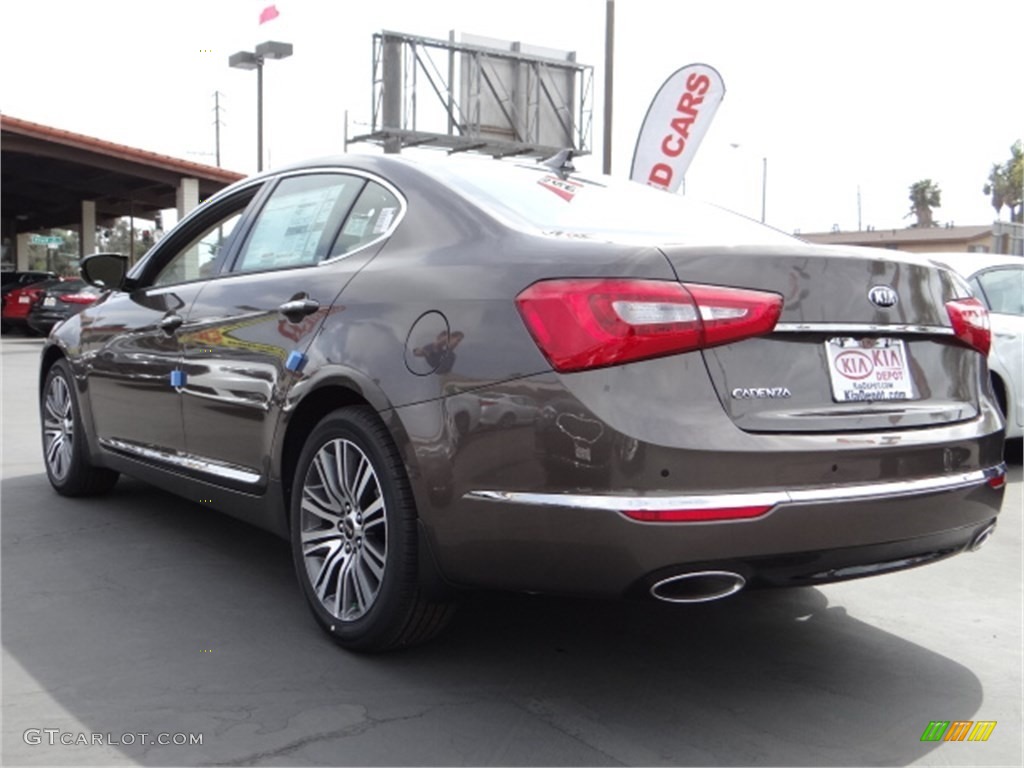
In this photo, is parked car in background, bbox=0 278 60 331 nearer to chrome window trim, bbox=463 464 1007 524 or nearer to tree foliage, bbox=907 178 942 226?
chrome window trim, bbox=463 464 1007 524

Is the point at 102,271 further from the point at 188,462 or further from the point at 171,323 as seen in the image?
the point at 188,462

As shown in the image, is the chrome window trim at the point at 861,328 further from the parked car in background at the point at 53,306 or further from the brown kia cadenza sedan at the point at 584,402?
the parked car in background at the point at 53,306

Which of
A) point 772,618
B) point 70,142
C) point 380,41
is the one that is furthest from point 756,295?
point 70,142

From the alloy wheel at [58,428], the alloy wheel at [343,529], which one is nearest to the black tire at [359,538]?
the alloy wheel at [343,529]

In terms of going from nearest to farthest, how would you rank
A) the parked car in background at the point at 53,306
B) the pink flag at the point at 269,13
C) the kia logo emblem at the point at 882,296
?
the kia logo emblem at the point at 882,296, the parked car in background at the point at 53,306, the pink flag at the point at 269,13

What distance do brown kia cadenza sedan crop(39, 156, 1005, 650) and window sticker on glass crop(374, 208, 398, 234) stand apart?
1cm

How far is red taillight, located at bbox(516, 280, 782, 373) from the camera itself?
8.87ft

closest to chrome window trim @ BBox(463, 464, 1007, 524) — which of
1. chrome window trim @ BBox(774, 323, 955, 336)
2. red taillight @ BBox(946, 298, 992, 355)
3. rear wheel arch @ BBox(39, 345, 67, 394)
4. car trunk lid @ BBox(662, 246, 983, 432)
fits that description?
car trunk lid @ BBox(662, 246, 983, 432)

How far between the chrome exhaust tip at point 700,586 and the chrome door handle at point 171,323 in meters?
2.57

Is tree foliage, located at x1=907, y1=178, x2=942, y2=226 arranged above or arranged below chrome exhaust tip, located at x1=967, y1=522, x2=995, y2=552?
above

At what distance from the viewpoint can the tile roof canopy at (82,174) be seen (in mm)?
24266

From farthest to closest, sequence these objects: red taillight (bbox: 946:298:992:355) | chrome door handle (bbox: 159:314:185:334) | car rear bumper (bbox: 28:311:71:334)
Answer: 1. car rear bumper (bbox: 28:311:71:334)
2. chrome door handle (bbox: 159:314:185:334)
3. red taillight (bbox: 946:298:992:355)

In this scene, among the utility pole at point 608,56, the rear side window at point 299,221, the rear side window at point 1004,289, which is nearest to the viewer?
the rear side window at point 299,221

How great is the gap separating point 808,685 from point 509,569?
1.06m
